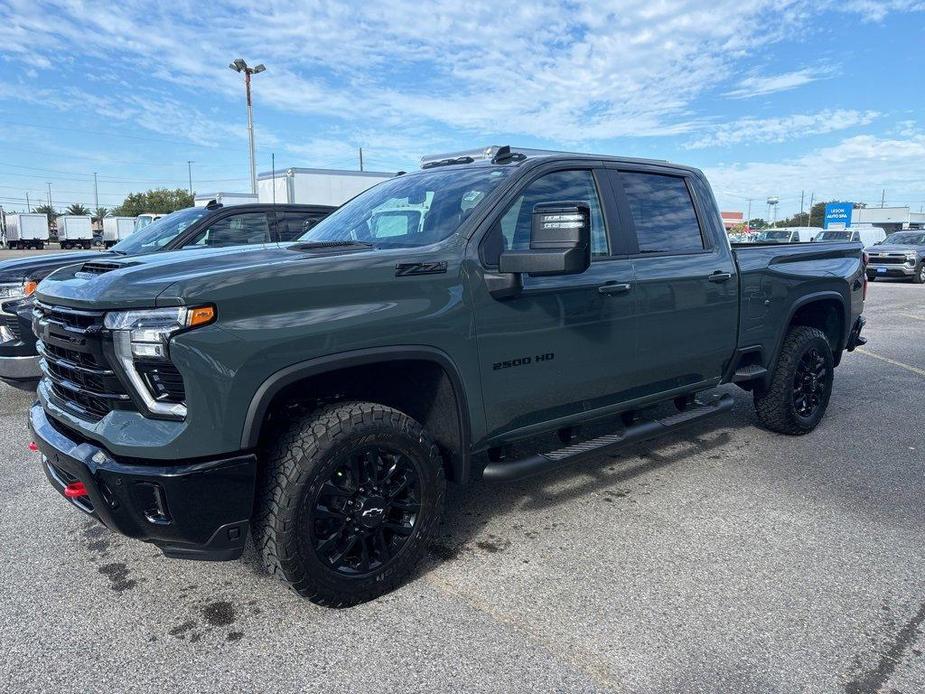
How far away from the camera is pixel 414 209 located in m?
3.61

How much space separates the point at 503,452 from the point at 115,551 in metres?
2.02

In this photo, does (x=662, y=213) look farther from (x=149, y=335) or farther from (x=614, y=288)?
(x=149, y=335)

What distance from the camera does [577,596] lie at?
2.96 meters

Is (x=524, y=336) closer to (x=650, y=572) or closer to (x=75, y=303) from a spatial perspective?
(x=650, y=572)

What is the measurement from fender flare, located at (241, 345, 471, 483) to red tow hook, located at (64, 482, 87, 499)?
733 millimetres

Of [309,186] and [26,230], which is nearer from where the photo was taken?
[309,186]

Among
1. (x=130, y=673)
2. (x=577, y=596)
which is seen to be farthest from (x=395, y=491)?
(x=130, y=673)

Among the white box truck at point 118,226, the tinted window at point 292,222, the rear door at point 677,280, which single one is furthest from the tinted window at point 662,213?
the white box truck at point 118,226

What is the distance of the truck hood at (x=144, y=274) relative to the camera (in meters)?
2.45

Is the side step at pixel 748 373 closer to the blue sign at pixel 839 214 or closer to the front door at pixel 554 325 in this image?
the front door at pixel 554 325

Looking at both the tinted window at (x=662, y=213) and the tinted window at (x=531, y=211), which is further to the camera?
the tinted window at (x=662, y=213)

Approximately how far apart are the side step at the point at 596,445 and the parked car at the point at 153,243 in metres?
3.04

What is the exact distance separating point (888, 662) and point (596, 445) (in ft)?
5.19

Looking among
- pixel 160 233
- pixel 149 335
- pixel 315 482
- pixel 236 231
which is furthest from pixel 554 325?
pixel 160 233
